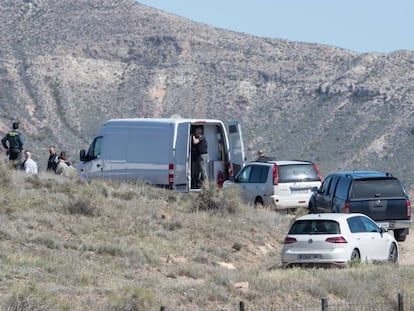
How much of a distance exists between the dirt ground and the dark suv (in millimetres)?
667

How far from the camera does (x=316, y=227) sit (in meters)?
23.5

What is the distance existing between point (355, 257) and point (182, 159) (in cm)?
902

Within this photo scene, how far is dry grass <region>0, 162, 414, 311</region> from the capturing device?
1839 centimetres

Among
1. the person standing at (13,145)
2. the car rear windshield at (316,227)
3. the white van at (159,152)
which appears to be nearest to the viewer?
the car rear windshield at (316,227)

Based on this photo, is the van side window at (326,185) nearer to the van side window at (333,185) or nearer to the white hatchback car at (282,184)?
the van side window at (333,185)

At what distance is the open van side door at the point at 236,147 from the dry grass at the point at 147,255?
10.9ft

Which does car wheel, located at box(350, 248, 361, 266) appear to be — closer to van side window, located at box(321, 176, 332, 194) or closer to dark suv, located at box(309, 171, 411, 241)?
dark suv, located at box(309, 171, 411, 241)

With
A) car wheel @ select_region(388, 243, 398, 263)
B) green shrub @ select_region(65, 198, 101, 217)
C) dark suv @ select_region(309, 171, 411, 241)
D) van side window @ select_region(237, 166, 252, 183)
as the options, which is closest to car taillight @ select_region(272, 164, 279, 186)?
van side window @ select_region(237, 166, 252, 183)

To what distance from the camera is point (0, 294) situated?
57.6 feet

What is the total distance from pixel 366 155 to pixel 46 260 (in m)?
52.0

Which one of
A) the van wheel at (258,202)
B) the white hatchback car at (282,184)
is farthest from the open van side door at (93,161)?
the van wheel at (258,202)

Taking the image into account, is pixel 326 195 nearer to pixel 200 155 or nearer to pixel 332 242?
pixel 200 155

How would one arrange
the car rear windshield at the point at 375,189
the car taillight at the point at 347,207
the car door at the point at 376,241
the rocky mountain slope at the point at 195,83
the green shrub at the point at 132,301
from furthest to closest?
the rocky mountain slope at the point at 195,83, the car rear windshield at the point at 375,189, the car taillight at the point at 347,207, the car door at the point at 376,241, the green shrub at the point at 132,301

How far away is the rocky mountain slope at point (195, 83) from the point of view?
71750 mm
